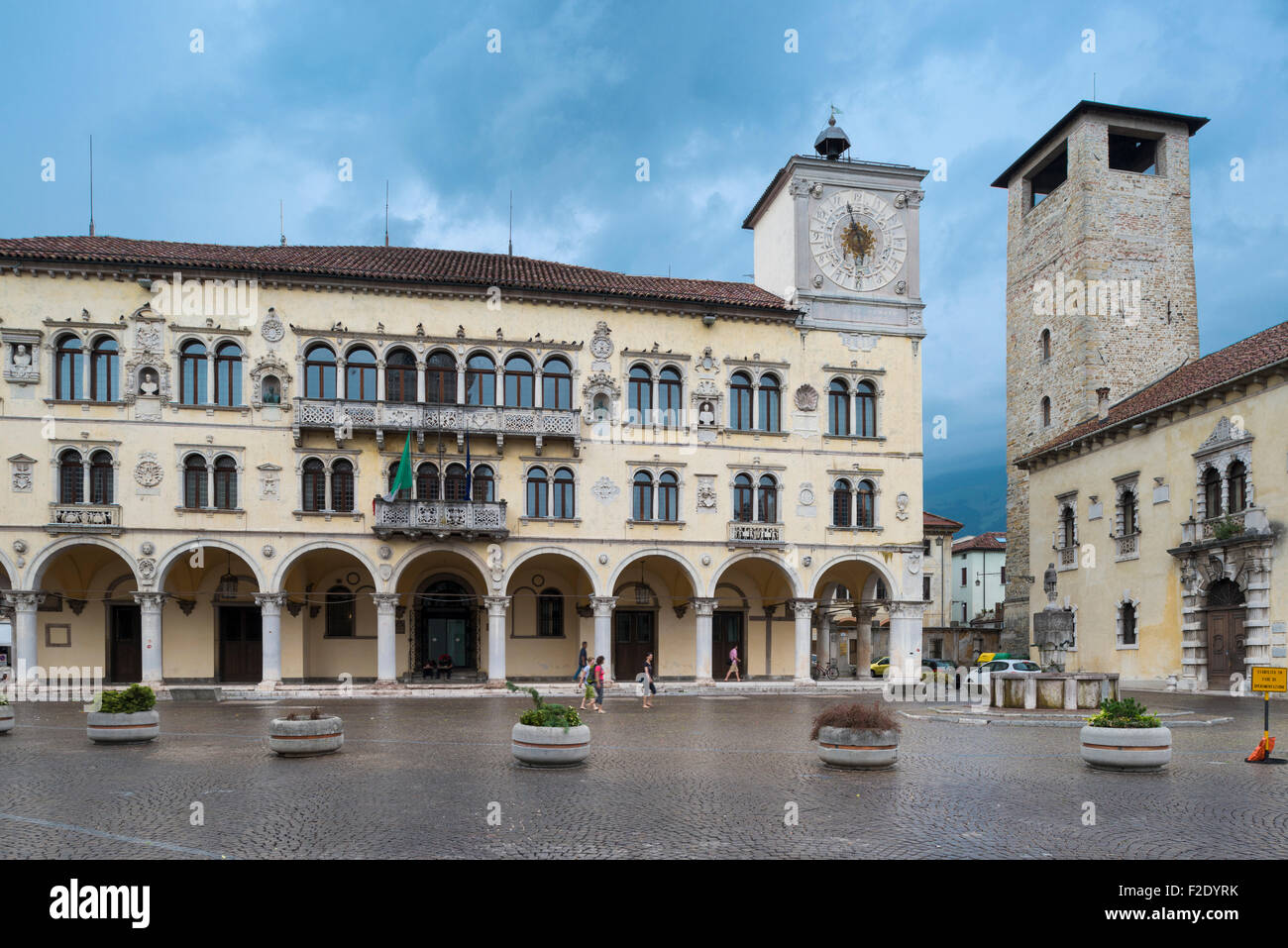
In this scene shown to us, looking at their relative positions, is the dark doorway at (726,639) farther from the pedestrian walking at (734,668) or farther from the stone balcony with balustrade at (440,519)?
the stone balcony with balustrade at (440,519)

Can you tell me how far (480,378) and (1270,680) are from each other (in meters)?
24.6

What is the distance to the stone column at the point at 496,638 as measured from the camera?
32156mm

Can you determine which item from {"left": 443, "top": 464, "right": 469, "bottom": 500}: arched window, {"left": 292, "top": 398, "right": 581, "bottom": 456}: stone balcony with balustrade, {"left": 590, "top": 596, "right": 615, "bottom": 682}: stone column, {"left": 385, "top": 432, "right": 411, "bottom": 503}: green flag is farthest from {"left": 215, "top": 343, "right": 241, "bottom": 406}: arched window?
{"left": 590, "top": 596, "right": 615, "bottom": 682}: stone column

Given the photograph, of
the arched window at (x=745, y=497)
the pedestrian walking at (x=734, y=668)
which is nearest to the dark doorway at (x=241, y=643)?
the pedestrian walking at (x=734, y=668)

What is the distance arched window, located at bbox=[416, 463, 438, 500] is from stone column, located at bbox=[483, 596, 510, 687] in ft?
12.7

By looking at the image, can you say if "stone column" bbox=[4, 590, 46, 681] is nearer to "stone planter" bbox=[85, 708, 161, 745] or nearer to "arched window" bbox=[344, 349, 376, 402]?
"arched window" bbox=[344, 349, 376, 402]

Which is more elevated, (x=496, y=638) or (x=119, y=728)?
(x=119, y=728)

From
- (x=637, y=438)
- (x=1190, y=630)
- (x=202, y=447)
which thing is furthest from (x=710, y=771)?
(x=1190, y=630)

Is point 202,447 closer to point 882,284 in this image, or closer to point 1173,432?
point 882,284

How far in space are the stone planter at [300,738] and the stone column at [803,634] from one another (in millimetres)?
21781

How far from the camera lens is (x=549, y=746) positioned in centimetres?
1377

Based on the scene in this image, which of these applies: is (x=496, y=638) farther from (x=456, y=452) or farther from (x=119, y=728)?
(x=119, y=728)

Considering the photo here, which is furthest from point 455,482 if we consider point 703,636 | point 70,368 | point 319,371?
point 70,368
